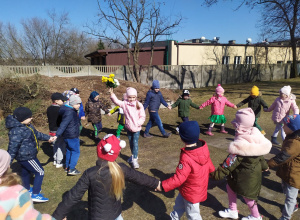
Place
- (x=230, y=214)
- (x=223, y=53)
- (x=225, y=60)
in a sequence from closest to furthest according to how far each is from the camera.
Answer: (x=230, y=214) → (x=223, y=53) → (x=225, y=60)

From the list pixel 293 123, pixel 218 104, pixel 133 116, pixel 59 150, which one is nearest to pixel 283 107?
pixel 218 104

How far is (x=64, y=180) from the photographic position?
14.8ft

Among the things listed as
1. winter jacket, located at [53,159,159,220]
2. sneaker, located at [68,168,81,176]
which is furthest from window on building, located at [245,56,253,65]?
winter jacket, located at [53,159,159,220]

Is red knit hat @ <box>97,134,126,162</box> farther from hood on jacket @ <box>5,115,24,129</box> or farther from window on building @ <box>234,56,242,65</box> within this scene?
window on building @ <box>234,56,242,65</box>

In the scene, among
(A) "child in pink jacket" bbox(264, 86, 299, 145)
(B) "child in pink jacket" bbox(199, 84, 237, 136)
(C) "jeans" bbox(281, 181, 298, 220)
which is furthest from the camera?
(B) "child in pink jacket" bbox(199, 84, 237, 136)

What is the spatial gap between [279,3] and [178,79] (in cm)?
1219

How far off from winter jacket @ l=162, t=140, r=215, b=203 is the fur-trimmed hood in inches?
17.9

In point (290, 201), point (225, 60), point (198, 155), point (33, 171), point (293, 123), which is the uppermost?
point (225, 60)

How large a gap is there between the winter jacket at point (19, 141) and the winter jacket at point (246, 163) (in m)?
2.94

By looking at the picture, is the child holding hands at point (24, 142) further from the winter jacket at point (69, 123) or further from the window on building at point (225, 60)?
the window on building at point (225, 60)

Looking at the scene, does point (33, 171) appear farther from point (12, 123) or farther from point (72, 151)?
point (72, 151)

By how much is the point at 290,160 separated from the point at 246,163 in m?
0.80

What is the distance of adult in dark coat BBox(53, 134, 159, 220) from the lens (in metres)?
2.26

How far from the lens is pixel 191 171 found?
2.66 m
